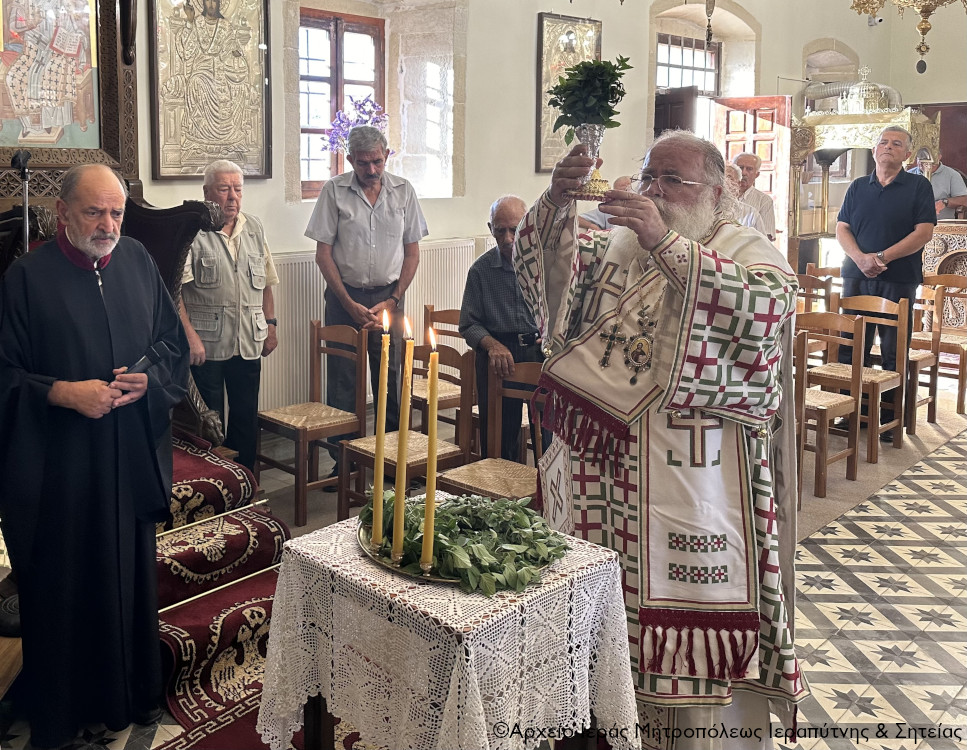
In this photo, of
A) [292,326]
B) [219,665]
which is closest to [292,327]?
[292,326]

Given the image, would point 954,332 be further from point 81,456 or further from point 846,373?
point 81,456

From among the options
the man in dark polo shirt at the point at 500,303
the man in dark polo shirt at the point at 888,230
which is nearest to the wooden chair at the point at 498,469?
the man in dark polo shirt at the point at 500,303

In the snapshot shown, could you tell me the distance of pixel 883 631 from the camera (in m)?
3.98

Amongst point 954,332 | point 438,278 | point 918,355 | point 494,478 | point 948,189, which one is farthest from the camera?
point 948,189

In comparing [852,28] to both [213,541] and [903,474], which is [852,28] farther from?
[213,541]

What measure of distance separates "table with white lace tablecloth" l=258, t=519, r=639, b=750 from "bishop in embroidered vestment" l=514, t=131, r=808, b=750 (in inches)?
26.0

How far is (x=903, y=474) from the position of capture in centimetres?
614

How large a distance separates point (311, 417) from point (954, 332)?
7.87 metres

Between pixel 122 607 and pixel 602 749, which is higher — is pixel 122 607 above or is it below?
above

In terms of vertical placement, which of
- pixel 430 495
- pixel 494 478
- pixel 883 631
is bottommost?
pixel 883 631

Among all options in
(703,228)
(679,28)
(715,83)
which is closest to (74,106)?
(703,228)

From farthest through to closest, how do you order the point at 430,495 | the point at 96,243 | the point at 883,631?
1. the point at 883,631
2. the point at 96,243
3. the point at 430,495

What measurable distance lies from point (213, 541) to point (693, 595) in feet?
6.27

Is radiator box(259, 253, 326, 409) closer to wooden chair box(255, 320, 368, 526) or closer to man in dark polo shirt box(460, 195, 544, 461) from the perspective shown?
wooden chair box(255, 320, 368, 526)
